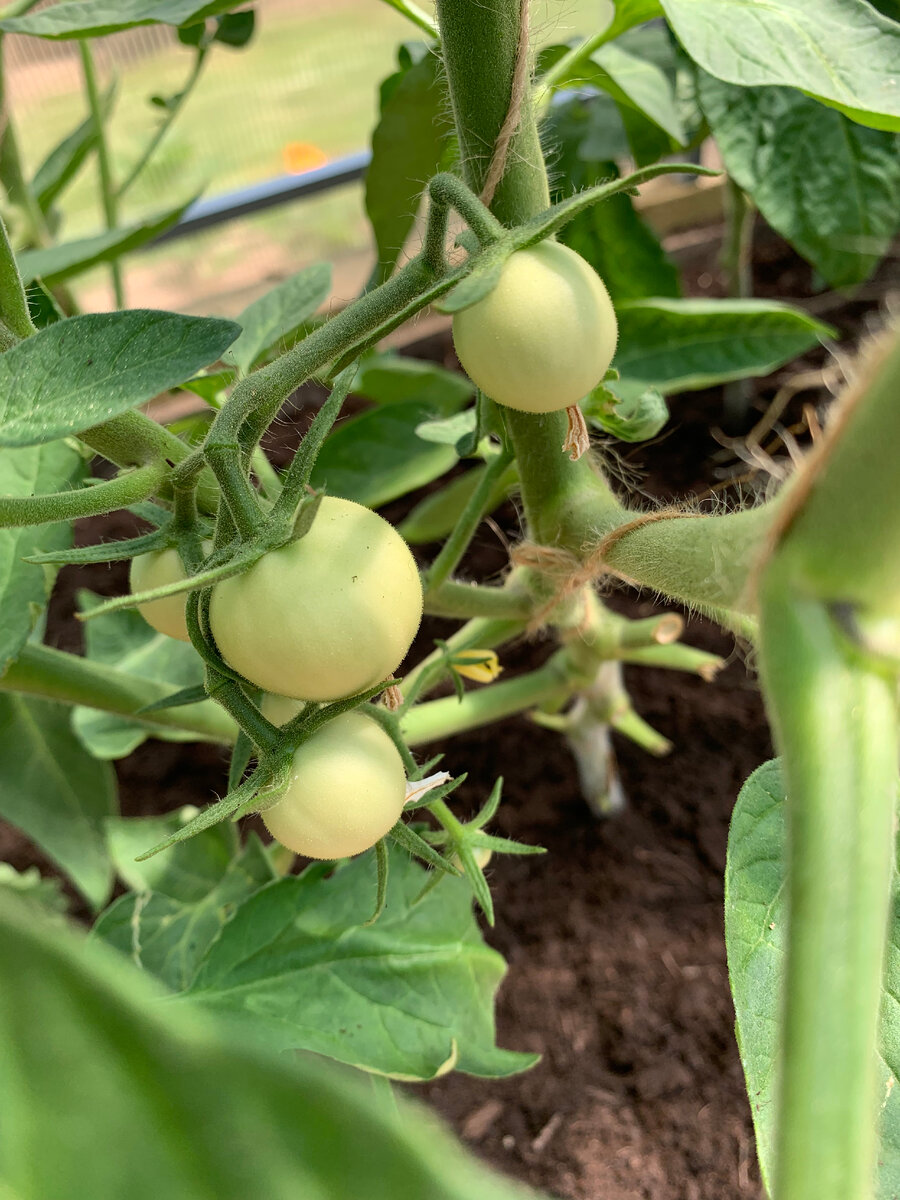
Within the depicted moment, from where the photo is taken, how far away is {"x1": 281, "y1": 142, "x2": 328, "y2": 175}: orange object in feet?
4.68

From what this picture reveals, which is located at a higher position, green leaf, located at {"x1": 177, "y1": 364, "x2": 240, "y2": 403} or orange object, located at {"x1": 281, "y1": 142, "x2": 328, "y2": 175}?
green leaf, located at {"x1": 177, "y1": 364, "x2": 240, "y2": 403}

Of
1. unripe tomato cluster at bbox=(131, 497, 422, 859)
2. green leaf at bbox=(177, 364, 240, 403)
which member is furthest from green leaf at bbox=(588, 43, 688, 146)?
unripe tomato cluster at bbox=(131, 497, 422, 859)

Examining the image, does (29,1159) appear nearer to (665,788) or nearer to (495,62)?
(495,62)

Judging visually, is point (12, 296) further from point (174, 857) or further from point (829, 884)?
point (174, 857)

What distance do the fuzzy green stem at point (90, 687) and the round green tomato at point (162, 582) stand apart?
0.34 ft

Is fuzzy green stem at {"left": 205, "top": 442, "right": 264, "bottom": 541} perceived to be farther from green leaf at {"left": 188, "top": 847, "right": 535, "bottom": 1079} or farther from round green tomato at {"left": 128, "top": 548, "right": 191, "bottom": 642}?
green leaf at {"left": 188, "top": 847, "right": 535, "bottom": 1079}

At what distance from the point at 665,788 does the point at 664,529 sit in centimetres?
50

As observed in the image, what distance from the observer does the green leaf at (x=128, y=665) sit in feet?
1.93

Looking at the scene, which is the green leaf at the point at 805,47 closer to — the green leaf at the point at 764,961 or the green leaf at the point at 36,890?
the green leaf at the point at 764,961

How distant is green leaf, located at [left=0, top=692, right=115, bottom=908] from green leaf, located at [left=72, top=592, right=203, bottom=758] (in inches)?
0.7

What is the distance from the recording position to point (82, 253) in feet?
1.80

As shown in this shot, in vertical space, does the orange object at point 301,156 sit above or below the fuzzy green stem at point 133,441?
below

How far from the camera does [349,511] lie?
0.85 ft

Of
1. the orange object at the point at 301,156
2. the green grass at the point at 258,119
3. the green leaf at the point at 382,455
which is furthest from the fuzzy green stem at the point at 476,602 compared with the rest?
the orange object at the point at 301,156
